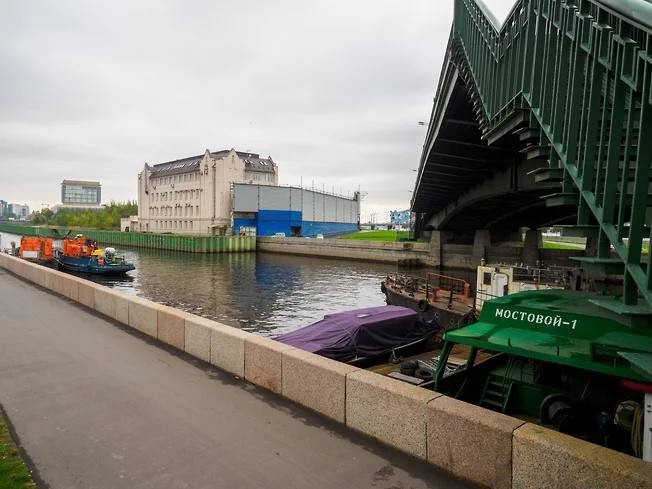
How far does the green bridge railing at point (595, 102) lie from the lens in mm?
5227

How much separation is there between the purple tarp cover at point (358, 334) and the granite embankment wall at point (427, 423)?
4.02 meters

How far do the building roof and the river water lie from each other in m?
42.4

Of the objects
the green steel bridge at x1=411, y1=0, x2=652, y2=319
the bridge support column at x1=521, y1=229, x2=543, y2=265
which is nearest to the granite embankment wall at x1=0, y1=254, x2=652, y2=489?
the green steel bridge at x1=411, y1=0, x2=652, y2=319

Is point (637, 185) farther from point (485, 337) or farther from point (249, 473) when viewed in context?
point (249, 473)

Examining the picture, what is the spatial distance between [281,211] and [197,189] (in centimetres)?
1974

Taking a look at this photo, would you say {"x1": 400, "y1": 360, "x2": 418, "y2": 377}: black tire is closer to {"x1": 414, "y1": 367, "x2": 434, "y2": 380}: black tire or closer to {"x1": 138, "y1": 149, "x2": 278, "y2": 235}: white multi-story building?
{"x1": 414, "y1": 367, "x2": 434, "y2": 380}: black tire

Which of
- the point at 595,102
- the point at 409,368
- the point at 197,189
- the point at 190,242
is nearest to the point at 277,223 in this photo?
the point at 197,189

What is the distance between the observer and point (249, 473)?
Answer: 18.7 feet

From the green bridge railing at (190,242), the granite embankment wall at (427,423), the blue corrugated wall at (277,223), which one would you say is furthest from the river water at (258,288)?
the blue corrugated wall at (277,223)

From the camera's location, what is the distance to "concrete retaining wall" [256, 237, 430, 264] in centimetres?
6562

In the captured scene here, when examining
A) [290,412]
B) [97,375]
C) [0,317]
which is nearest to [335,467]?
[290,412]

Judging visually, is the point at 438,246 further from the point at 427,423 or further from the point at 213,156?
the point at 213,156

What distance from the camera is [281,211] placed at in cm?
10250

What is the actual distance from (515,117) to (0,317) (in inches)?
637
